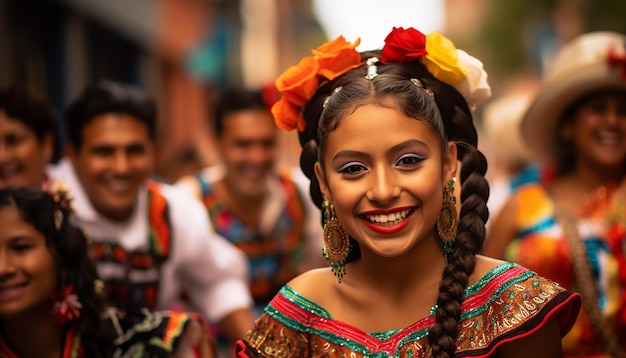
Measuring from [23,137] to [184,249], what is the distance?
1.07 metres

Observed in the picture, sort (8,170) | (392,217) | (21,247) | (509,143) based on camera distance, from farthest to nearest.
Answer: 1. (509,143)
2. (8,170)
3. (21,247)
4. (392,217)

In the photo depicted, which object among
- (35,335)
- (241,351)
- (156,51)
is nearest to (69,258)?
(35,335)

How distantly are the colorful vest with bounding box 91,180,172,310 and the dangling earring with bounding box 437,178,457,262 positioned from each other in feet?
7.51

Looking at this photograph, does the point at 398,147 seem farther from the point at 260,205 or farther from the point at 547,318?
the point at 260,205

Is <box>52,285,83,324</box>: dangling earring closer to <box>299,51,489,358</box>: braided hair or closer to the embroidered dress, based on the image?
the embroidered dress

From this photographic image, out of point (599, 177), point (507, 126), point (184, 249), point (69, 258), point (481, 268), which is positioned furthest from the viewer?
point (507, 126)

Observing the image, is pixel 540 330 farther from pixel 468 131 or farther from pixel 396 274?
pixel 468 131

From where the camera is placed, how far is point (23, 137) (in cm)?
523

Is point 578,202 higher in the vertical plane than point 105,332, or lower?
higher

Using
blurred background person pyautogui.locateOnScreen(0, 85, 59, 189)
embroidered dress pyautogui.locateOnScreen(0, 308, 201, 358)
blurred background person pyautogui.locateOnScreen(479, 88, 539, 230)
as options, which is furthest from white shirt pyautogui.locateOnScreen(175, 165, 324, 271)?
embroidered dress pyautogui.locateOnScreen(0, 308, 201, 358)

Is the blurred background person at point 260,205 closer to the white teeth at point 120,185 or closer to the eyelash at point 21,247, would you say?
the white teeth at point 120,185

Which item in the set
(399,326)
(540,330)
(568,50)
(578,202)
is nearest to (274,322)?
(399,326)

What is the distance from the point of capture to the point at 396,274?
3.31 m

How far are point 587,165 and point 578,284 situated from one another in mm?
772
